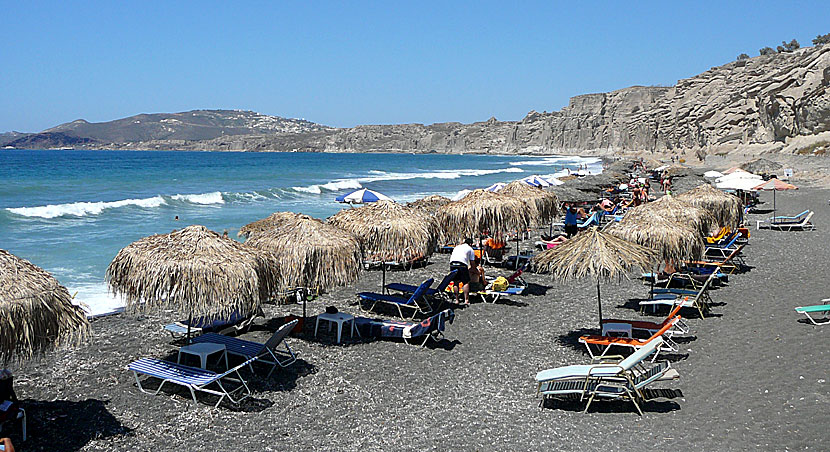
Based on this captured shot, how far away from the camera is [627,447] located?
5543 millimetres

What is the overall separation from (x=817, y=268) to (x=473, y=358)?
29.0ft

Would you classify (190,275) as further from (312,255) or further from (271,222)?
(271,222)

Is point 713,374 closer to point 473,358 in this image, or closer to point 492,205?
point 473,358

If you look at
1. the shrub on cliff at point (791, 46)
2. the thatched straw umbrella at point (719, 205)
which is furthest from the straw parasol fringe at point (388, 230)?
the shrub on cliff at point (791, 46)

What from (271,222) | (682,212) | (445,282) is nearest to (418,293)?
(445,282)

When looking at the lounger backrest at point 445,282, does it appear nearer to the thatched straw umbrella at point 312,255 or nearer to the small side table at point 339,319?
the small side table at point 339,319

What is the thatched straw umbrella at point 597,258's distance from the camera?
7.98 meters

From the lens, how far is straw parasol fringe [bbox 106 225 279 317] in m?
6.85

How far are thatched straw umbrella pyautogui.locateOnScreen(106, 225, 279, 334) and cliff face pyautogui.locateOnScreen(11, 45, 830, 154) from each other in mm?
45289

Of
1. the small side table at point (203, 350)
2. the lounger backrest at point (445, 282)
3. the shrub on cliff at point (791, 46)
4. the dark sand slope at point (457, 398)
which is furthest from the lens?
the shrub on cliff at point (791, 46)

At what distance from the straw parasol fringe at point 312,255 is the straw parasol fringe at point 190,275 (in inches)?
36.4

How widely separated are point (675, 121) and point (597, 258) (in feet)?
260

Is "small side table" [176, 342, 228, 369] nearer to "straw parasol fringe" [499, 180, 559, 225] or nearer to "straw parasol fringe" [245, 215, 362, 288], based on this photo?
"straw parasol fringe" [245, 215, 362, 288]

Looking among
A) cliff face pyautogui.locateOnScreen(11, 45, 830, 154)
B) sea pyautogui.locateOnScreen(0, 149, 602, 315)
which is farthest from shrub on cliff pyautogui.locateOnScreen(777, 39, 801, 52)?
sea pyautogui.locateOnScreen(0, 149, 602, 315)
